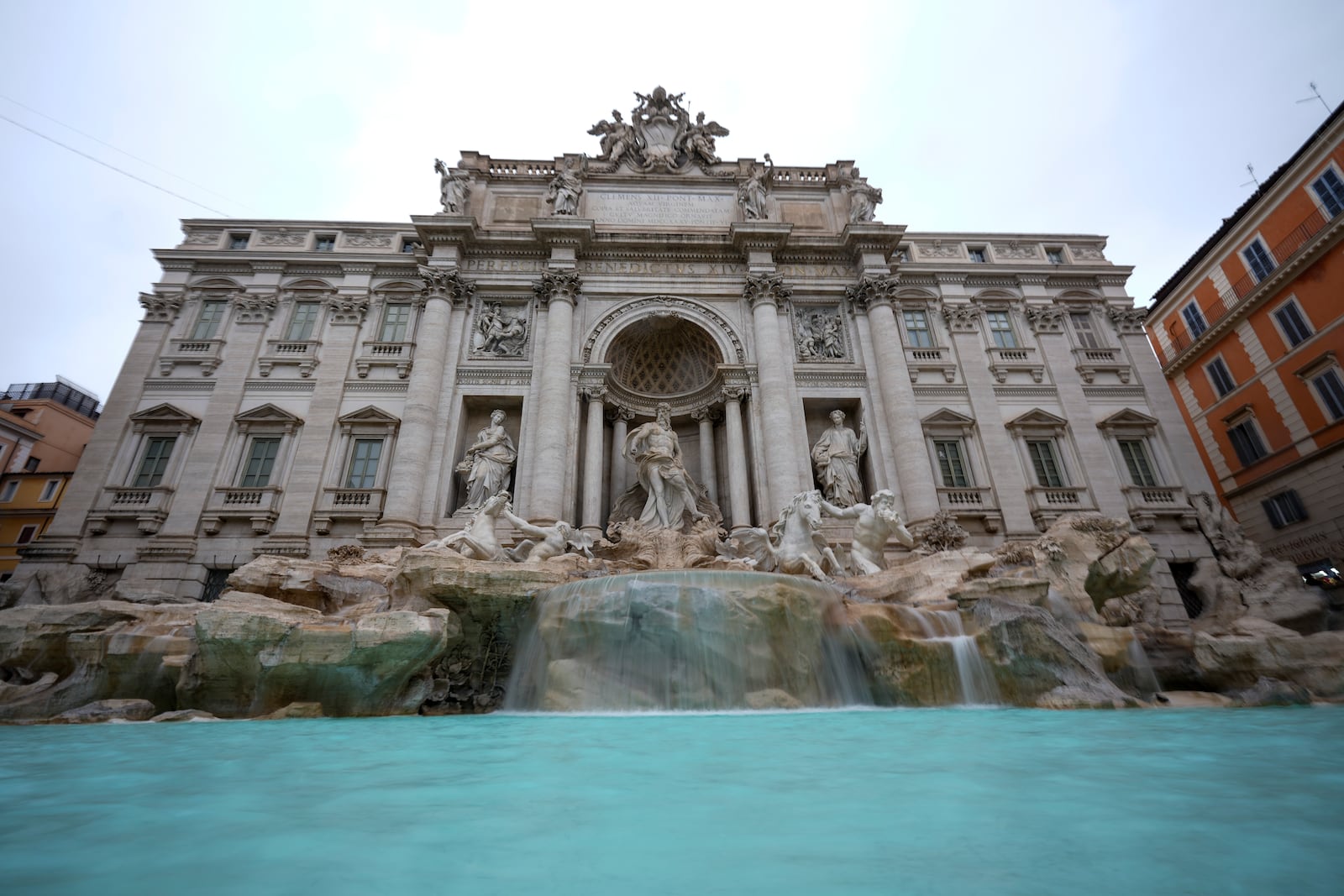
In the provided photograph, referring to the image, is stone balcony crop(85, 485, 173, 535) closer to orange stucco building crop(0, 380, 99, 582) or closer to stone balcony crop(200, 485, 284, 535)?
stone balcony crop(200, 485, 284, 535)

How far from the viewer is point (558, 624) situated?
748 centimetres

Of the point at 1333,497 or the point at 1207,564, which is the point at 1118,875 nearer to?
the point at 1207,564

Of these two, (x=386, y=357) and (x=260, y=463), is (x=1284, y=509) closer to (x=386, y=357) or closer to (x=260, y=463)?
(x=386, y=357)

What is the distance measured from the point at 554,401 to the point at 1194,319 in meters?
27.0

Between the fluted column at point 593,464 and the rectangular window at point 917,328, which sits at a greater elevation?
the rectangular window at point 917,328

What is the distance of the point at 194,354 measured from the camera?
18.5 metres

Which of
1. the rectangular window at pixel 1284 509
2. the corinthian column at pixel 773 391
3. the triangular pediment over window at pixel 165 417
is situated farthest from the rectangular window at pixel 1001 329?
the triangular pediment over window at pixel 165 417

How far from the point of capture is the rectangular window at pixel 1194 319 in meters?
23.5

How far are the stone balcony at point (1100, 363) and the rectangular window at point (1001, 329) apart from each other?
2206mm

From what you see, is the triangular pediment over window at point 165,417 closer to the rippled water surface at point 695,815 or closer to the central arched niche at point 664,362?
the central arched niche at point 664,362

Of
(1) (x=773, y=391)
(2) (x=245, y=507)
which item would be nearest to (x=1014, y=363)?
(1) (x=773, y=391)

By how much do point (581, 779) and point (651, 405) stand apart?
1717 centimetres

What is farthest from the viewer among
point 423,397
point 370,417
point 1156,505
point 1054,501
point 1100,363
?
point 1100,363

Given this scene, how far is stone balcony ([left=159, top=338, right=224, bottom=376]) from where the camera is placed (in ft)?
59.8
